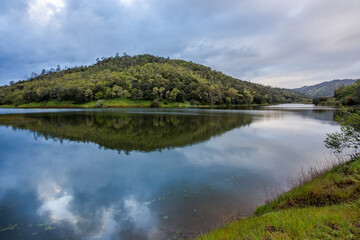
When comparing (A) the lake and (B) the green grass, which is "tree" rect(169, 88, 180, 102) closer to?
(A) the lake

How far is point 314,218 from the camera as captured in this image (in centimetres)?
381

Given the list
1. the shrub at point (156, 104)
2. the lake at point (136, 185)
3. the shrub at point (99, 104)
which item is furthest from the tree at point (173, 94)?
the lake at point (136, 185)

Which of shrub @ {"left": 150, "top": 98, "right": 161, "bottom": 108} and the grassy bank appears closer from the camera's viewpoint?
the grassy bank

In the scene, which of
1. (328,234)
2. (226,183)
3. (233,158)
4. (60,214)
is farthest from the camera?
(233,158)

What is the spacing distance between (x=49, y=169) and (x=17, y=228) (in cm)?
657

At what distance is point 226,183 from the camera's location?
9477mm

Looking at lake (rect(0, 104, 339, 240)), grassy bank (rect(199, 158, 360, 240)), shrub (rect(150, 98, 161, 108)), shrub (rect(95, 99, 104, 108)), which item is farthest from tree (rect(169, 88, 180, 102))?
grassy bank (rect(199, 158, 360, 240))

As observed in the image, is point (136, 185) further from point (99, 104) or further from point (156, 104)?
point (99, 104)

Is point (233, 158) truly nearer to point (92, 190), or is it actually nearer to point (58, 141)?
point (92, 190)

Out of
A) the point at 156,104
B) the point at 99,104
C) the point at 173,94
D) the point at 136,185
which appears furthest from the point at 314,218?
the point at 173,94

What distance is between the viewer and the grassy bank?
10.8 ft

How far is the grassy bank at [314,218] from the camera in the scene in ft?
10.8

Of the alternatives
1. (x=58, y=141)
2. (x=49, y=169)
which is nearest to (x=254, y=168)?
(x=49, y=169)

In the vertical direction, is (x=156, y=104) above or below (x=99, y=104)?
below
